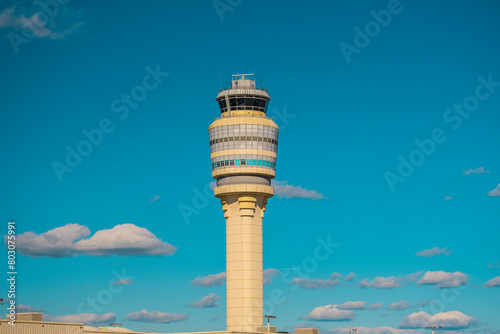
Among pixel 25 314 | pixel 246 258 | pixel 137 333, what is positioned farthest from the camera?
pixel 246 258

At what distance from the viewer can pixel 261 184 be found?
584 ft

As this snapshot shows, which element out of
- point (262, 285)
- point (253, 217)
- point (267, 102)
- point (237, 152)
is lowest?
point (262, 285)

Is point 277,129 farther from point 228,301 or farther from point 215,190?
point 228,301

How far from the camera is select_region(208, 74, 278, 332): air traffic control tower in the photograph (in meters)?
174

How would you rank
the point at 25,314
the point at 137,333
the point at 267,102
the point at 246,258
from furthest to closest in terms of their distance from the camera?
the point at 267,102 → the point at 246,258 → the point at 137,333 → the point at 25,314

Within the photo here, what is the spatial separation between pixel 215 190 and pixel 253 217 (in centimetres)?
973

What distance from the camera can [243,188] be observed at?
575 ft

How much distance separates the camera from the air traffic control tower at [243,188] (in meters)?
174

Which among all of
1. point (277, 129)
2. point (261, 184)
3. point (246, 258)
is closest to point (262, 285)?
point (246, 258)

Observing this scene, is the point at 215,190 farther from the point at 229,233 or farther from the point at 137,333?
the point at 137,333

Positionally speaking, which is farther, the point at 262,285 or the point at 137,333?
the point at 262,285

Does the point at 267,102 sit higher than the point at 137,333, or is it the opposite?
the point at 267,102

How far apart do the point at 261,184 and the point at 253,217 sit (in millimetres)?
7041

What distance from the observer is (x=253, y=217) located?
176m
